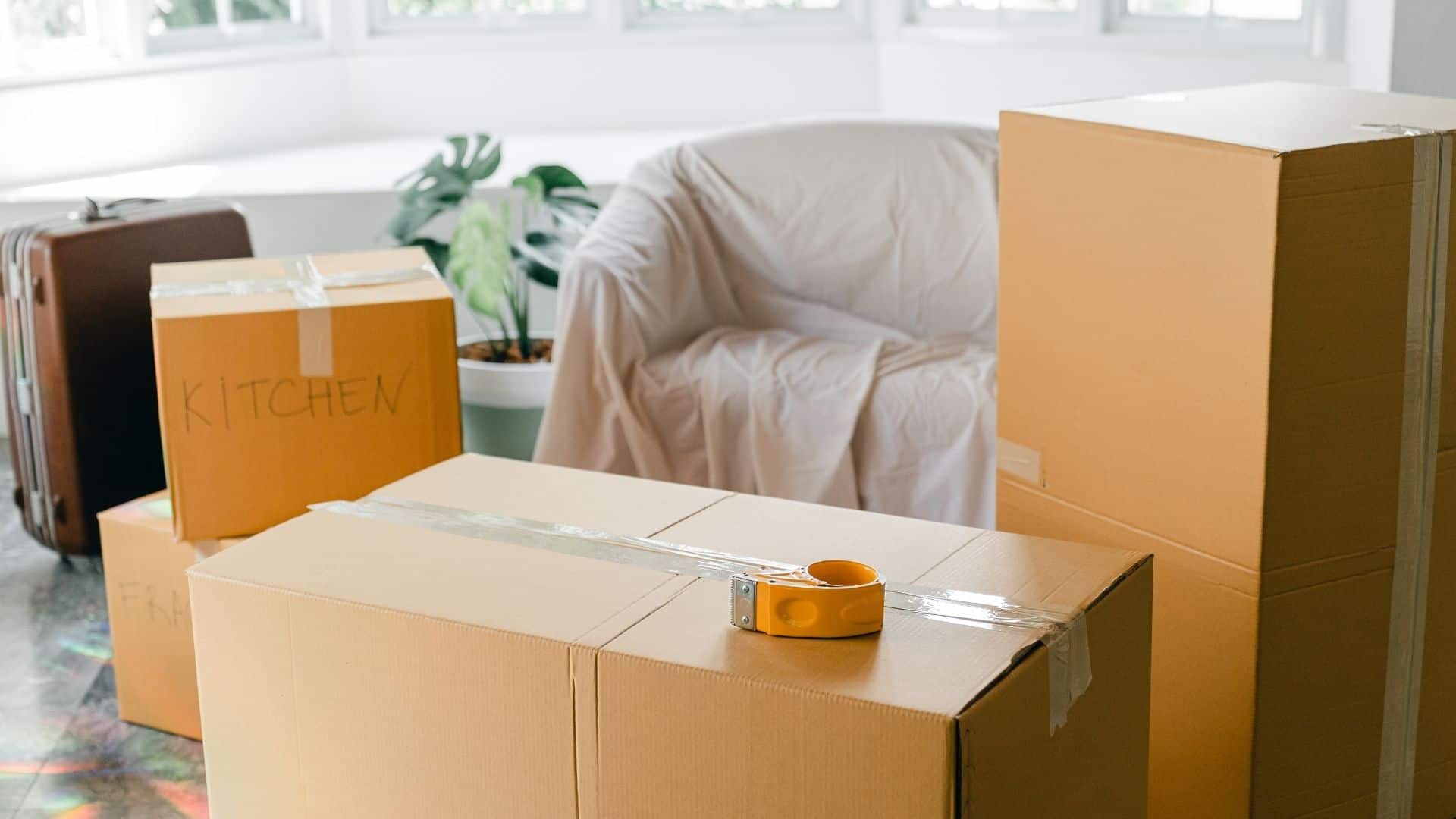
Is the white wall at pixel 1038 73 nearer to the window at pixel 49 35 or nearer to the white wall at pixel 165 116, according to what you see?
the white wall at pixel 165 116

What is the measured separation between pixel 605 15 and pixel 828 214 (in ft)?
6.22

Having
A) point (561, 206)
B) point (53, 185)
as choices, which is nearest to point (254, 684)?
point (561, 206)

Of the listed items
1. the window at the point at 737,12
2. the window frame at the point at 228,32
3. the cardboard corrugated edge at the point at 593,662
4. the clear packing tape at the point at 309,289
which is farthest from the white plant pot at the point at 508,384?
the window at the point at 737,12

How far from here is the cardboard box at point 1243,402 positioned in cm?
136

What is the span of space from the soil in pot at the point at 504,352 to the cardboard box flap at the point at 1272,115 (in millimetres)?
1765

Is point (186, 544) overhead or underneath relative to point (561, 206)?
underneath

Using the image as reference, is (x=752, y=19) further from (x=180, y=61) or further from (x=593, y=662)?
(x=593, y=662)

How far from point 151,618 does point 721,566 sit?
128 centimetres

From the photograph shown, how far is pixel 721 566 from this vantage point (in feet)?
4.25

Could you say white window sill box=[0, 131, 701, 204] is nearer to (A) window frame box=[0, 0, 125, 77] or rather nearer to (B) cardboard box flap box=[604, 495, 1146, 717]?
(A) window frame box=[0, 0, 125, 77]

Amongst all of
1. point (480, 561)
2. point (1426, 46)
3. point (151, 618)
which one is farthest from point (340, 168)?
point (480, 561)

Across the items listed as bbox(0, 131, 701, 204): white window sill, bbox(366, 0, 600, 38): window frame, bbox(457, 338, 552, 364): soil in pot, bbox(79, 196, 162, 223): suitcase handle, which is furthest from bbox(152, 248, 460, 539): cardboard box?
bbox(366, 0, 600, 38): window frame

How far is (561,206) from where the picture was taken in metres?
3.18

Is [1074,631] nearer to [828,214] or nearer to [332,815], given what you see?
[332,815]
